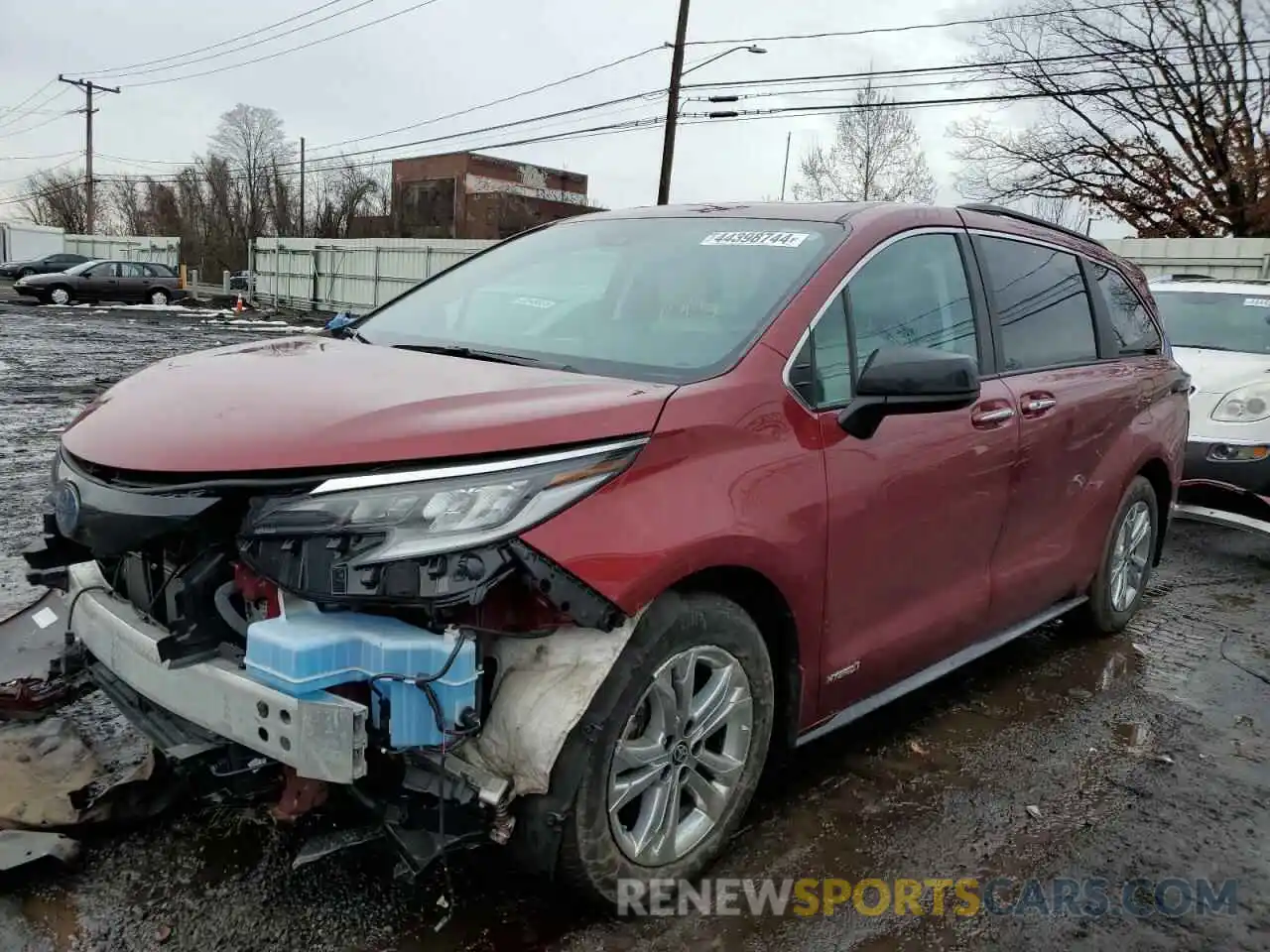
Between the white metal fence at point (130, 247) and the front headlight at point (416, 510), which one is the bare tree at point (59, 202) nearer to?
the white metal fence at point (130, 247)

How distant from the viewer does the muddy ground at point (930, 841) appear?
2.43 meters

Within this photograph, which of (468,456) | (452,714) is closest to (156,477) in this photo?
(468,456)

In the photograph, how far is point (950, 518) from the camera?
323 centimetres

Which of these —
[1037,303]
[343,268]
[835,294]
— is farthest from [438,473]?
[343,268]

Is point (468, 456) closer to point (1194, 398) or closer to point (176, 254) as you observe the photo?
point (1194, 398)

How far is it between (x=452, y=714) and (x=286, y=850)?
101 cm

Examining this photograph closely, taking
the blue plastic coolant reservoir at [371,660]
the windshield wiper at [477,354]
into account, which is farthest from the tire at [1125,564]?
the blue plastic coolant reservoir at [371,660]

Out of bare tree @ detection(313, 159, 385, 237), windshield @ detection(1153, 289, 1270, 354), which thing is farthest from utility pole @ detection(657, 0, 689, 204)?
bare tree @ detection(313, 159, 385, 237)

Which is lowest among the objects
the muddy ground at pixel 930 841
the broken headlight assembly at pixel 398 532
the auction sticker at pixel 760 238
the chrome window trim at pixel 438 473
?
the muddy ground at pixel 930 841

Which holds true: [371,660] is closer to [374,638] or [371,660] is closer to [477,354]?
[374,638]

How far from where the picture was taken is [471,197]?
57.2 metres

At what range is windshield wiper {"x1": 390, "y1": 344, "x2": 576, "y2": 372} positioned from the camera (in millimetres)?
2811

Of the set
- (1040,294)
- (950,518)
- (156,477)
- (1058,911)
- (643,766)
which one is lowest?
(1058,911)

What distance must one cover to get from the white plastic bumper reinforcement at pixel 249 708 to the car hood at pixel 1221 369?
6560mm
